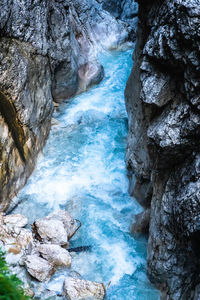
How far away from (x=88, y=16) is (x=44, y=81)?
10113mm

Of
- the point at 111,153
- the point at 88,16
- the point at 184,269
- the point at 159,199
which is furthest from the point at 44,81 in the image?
the point at 88,16

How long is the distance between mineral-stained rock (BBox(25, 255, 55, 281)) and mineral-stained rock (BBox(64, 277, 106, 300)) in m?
0.50

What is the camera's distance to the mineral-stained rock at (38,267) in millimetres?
6848

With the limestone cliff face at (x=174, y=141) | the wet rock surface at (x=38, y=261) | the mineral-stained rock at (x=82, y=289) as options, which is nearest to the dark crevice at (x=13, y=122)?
the wet rock surface at (x=38, y=261)

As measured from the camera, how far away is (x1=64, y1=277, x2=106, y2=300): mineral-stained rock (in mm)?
6516

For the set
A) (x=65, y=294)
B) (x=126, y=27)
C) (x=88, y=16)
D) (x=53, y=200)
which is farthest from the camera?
(x=126, y=27)

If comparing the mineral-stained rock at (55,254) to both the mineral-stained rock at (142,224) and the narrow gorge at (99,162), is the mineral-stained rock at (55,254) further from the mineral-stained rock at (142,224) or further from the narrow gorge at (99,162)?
the mineral-stained rock at (142,224)

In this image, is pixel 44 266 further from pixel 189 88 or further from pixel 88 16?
pixel 88 16

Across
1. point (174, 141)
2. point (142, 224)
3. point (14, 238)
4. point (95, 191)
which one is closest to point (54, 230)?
point (14, 238)

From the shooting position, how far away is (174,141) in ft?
19.1

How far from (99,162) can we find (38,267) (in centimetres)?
534

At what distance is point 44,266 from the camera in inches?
277

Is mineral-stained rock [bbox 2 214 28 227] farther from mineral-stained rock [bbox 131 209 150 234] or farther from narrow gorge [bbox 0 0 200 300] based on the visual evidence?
mineral-stained rock [bbox 131 209 150 234]

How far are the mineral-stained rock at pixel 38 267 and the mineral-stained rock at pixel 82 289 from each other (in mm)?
503
